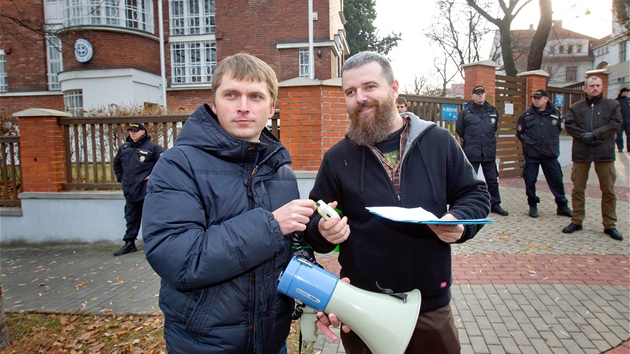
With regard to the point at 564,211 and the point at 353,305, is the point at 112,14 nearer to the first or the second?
the point at 564,211

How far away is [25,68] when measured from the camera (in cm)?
2209

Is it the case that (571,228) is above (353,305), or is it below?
below

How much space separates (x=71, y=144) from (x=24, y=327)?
442 centimetres

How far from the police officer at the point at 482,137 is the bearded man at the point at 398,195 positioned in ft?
19.2

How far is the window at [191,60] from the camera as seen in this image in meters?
22.3

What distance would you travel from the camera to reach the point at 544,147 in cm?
705

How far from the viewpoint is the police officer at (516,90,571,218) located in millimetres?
7055

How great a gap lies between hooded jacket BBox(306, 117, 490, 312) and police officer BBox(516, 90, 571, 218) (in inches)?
235

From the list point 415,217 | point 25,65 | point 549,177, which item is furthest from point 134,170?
point 25,65

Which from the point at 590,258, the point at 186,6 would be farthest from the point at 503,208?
the point at 186,6

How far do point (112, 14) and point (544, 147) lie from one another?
62.4 feet

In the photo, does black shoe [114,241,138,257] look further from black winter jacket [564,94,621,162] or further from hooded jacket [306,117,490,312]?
black winter jacket [564,94,621,162]

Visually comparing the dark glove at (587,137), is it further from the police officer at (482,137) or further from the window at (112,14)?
the window at (112,14)

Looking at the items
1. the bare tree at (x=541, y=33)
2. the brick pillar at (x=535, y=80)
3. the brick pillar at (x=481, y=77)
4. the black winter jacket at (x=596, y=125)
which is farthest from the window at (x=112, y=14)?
the black winter jacket at (x=596, y=125)
